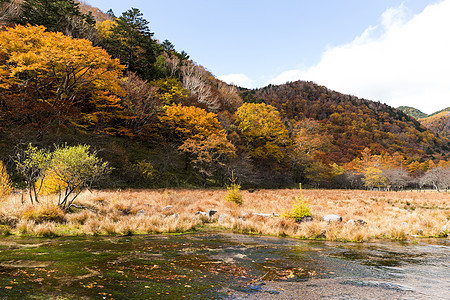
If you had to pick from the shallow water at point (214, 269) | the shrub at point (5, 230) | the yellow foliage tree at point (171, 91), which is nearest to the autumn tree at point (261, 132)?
the yellow foliage tree at point (171, 91)

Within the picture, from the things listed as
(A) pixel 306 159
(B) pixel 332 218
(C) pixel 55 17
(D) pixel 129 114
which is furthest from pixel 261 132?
(C) pixel 55 17

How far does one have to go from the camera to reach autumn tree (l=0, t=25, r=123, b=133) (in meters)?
26.0

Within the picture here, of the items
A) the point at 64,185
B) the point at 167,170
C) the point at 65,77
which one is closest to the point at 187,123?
the point at 167,170

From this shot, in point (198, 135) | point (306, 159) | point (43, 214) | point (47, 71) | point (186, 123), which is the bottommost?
point (43, 214)

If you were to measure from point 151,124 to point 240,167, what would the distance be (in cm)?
1593

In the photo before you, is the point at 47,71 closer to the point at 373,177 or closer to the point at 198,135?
the point at 198,135

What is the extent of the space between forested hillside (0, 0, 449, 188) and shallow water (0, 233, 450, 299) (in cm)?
824

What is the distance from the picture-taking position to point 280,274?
578 centimetres

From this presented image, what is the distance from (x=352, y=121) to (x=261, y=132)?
90.4m

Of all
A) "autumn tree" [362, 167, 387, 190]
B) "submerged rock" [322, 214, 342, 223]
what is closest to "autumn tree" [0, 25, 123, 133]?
"submerged rock" [322, 214, 342, 223]

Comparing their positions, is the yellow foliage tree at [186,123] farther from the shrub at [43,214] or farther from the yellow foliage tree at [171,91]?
the shrub at [43,214]

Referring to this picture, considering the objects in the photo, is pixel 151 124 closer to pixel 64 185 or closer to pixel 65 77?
pixel 65 77

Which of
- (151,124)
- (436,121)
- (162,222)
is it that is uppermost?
(436,121)

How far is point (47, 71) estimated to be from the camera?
29.2 meters
